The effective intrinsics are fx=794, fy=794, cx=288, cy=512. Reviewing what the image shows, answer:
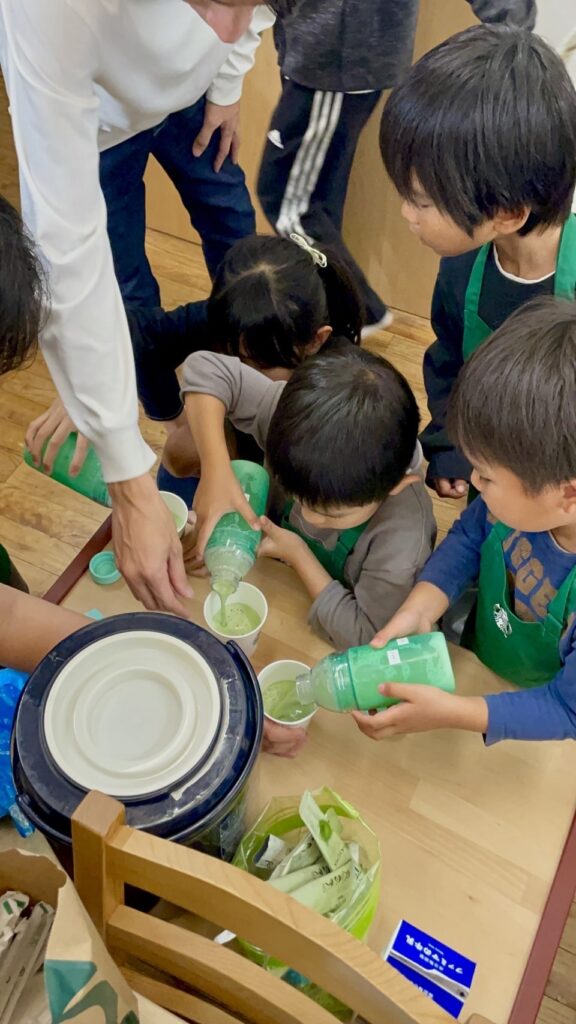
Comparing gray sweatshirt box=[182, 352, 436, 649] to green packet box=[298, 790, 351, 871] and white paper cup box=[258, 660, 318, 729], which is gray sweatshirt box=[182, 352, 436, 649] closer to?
white paper cup box=[258, 660, 318, 729]

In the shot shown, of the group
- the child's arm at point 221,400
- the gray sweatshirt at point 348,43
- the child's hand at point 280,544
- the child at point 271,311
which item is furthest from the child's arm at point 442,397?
the gray sweatshirt at point 348,43

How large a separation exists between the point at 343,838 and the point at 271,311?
0.82 metres

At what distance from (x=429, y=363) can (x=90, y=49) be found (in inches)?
29.8

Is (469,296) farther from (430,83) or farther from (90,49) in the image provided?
(90,49)

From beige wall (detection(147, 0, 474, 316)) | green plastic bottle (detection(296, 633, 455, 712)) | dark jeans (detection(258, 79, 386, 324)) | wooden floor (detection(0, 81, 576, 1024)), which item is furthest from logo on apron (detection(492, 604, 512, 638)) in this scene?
beige wall (detection(147, 0, 474, 316))

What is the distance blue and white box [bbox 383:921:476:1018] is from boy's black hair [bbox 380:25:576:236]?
849mm

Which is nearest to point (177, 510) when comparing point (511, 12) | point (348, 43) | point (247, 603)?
point (247, 603)

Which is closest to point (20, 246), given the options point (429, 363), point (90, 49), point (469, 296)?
point (90, 49)

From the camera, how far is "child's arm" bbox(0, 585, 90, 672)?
0.92 metres

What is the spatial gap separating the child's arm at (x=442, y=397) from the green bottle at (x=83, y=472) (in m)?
0.59

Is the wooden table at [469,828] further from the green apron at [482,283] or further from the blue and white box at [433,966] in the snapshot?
the green apron at [482,283]

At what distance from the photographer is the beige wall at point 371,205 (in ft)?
7.16

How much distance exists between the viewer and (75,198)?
0.93m

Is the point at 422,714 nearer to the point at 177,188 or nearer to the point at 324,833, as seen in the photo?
the point at 324,833
